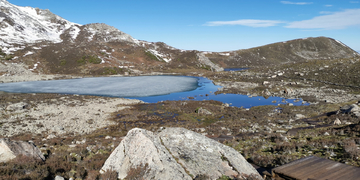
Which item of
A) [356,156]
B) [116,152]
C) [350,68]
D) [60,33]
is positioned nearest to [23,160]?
[116,152]

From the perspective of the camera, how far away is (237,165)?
1023cm

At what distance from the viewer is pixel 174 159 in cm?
957

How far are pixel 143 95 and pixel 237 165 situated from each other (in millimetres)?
49696

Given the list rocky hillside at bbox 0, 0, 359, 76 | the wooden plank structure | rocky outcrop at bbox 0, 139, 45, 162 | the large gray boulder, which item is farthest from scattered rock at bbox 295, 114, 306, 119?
rocky hillside at bbox 0, 0, 359, 76

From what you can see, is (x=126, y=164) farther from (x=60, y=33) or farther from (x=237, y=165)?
(x=60, y=33)

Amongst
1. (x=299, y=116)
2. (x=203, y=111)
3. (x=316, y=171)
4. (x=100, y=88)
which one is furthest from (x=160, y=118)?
(x=100, y=88)

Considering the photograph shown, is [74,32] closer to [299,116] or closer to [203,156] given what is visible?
[299,116]

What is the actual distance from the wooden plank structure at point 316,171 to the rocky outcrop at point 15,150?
13.7m

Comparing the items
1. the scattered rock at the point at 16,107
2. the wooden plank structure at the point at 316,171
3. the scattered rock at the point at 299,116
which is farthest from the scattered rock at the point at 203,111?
the scattered rock at the point at 16,107

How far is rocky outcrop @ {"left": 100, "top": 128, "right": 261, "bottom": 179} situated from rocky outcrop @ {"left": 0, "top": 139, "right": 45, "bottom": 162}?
197 inches

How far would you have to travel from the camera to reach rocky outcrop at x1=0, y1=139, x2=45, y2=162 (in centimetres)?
1100

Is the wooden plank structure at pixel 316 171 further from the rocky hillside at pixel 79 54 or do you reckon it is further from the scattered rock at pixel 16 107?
the rocky hillside at pixel 79 54

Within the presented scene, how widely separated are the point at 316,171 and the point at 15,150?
16145mm

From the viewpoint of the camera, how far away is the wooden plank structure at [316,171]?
27.7 feet
